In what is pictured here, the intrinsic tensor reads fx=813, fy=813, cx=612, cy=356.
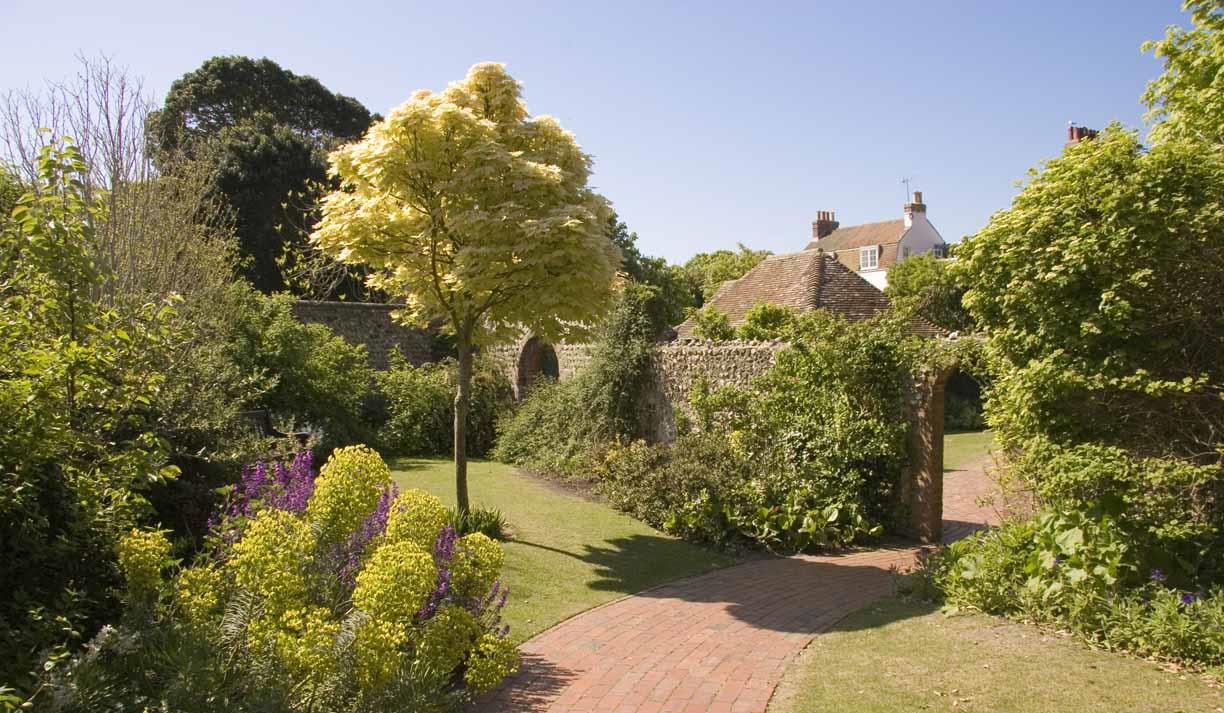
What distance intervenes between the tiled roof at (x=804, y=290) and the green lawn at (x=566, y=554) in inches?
302

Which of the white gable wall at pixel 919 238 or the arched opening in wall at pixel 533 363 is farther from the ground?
the white gable wall at pixel 919 238

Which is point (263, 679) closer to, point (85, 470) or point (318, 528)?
point (318, 528)

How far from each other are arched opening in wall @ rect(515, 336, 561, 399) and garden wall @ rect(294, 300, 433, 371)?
357 centimetres

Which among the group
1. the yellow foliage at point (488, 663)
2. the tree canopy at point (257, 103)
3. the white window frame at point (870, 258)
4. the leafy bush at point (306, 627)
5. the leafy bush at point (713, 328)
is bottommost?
the yellow foliage at point (488, 663)

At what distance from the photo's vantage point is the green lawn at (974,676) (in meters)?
4.63

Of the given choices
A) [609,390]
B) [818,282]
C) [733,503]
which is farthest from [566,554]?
[818,282]

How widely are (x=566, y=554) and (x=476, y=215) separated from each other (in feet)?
12.7

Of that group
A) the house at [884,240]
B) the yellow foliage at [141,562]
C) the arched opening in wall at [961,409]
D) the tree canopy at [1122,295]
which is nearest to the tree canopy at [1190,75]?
the tree canopy at [1122,295]

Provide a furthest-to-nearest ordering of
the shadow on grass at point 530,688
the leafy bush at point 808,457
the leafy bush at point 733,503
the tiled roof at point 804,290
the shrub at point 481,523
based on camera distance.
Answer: the tiled roof at point 804,290 → the leafy bush at point 808,457 → the leafy bush at point 733,503 → the shrub at point 481,523 → the shadow on grass at point 530,688

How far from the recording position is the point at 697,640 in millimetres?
6410

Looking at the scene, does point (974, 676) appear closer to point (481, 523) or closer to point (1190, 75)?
point (481, 523)

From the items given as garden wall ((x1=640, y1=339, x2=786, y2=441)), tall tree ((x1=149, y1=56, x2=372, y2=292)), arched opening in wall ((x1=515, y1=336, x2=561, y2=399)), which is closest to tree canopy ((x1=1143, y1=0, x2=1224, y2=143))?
garden wall ((x1=640, y1=339, x2=786, y2=441))

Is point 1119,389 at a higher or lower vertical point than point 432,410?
higher

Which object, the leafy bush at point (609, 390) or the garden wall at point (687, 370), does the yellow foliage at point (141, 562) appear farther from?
the leafy bush at point (609, 390)
